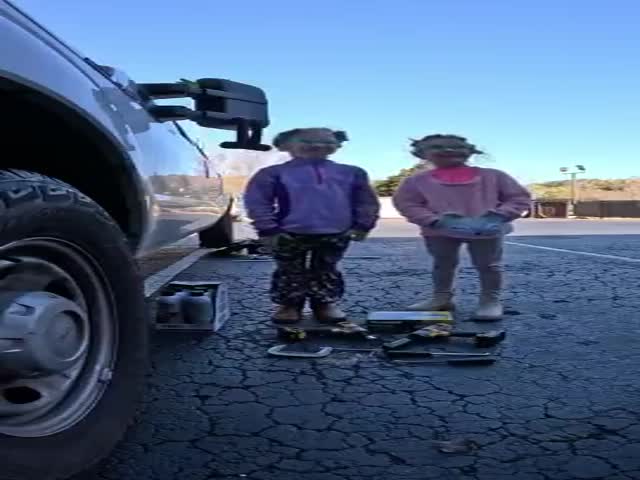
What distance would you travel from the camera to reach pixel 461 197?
4.30 metres

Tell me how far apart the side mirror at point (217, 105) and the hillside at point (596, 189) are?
59236 mm

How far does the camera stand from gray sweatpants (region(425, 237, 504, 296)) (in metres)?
4.30

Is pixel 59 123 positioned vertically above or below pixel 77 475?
above

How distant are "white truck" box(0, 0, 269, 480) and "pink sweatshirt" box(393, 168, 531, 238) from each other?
78.9 inches

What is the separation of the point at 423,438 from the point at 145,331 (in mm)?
940

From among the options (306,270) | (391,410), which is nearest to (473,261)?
(306,270)

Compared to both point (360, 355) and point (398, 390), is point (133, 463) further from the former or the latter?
point (360, 355)

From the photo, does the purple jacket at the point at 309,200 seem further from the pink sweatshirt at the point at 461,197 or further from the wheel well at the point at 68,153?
the wheel well at the point at 68,153

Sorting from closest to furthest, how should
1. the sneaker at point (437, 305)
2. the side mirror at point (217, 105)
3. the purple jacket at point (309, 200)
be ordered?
the side mirror at point (217, 105) < the purple jacket at point (309, 200) < the sneaker at point (437, 305)

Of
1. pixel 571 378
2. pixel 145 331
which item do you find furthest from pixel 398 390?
pixel 145 331

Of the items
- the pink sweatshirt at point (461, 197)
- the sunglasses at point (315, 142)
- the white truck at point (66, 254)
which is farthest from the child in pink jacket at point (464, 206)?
the white truck at point (66, 254)

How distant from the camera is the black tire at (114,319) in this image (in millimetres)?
1694

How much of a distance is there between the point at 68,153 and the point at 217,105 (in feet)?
2.67

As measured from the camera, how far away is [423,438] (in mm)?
2326
